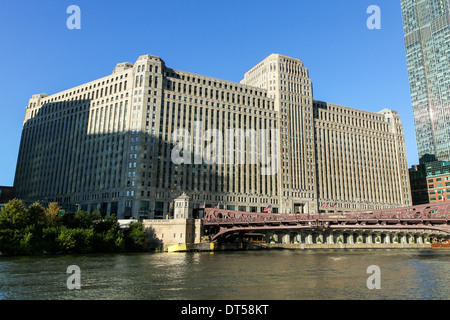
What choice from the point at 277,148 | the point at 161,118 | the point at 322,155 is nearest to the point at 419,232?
the point at 322,155

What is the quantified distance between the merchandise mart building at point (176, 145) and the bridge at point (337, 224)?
18.4m

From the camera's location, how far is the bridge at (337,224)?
90.1 metres

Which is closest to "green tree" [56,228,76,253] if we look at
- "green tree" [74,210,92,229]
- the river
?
"green tree" [74,210,92,229]

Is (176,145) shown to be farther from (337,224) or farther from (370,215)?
(370,215)

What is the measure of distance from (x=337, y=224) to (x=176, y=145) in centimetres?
7652

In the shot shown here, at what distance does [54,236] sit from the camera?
9350 cm

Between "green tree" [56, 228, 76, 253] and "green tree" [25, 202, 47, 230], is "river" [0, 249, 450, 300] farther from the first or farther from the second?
"green tree" [25, 202, 47, 230]

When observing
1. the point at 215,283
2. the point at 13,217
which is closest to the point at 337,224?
the point at 215,283

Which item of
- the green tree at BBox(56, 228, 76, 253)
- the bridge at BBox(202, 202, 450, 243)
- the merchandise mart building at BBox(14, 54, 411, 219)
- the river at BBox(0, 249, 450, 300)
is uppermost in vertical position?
the merchandise mart building at BBox(14, 54, 411, 219)

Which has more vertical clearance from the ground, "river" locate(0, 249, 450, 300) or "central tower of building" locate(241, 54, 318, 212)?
"central tower of building" locate(241, 54, 318, 212)

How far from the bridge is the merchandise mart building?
723 inches

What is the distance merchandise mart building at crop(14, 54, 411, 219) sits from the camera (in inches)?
5994
